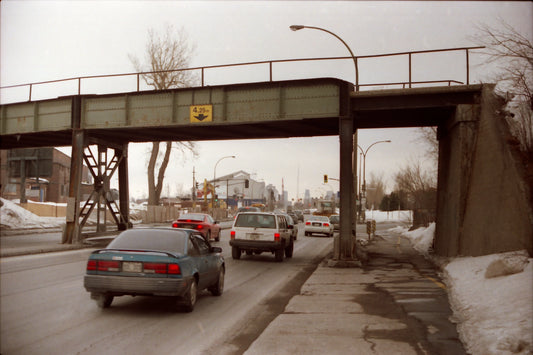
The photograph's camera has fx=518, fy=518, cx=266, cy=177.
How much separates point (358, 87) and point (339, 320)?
41.5 ft

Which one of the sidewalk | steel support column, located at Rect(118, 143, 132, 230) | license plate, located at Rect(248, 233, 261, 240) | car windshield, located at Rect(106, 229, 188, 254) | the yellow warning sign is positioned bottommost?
the sidewalk

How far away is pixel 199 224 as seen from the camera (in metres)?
26.6

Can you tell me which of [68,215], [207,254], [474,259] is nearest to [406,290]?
[474,259]

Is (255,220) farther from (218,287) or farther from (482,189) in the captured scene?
(218,287)

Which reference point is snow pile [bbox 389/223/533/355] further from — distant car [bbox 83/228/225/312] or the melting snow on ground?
distant car [bbox 83/228/225/312]

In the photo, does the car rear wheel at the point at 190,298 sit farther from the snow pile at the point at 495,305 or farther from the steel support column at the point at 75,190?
the steel support column at the point at 75,190

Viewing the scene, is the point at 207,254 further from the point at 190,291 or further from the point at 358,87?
the point at 358,87

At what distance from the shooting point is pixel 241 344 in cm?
680

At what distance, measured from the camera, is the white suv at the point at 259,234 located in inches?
750

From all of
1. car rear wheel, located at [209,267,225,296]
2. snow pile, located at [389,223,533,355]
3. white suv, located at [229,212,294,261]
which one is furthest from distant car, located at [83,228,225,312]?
white suv, located at [229,212,294,261]

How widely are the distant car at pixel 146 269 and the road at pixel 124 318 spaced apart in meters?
0.38

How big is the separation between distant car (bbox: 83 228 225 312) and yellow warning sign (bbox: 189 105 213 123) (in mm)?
11989

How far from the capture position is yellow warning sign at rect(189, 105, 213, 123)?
20964 mm

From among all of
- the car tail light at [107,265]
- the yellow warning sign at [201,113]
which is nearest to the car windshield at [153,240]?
the car tail light at [107,265]
